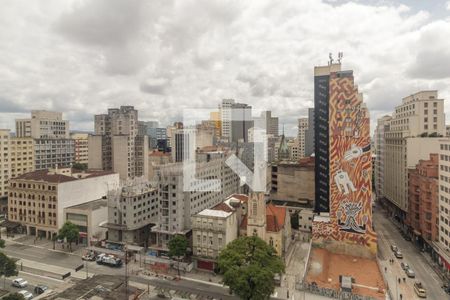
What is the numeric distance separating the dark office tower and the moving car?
74.2 feet

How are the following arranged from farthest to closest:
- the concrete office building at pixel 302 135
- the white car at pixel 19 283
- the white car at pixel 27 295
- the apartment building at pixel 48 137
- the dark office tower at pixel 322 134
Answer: the concrete office building at pixel 302 135
the apartment building at pixel 48 137
the dark office tower at pixel 322 134
the white car at pixel 19 283
the white car at pixel 27 295

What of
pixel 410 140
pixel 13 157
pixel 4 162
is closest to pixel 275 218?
pixel 410 140

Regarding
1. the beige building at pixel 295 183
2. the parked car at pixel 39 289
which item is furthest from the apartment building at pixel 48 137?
the beige building at pixel 295 183

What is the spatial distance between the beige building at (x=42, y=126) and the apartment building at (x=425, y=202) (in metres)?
106

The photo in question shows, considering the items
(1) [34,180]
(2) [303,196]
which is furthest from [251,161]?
(1) [34,180]

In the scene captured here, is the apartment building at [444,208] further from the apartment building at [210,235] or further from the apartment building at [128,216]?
the apartment building at [128,216]

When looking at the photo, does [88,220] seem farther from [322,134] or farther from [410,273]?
[410,273]

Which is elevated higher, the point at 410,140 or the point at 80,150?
the point at 410,140

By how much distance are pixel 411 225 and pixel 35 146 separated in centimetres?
9564

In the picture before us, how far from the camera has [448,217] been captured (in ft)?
144

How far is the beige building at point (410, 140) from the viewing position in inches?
2418

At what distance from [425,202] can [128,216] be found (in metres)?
48.8

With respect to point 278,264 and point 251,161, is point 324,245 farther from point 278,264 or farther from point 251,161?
point 251,161

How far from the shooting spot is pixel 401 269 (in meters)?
45.0
